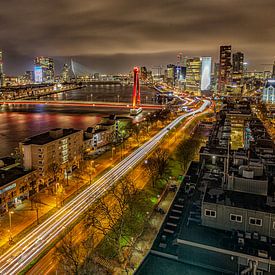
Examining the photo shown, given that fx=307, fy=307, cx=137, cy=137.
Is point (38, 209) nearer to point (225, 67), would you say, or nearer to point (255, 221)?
point (255, 221)

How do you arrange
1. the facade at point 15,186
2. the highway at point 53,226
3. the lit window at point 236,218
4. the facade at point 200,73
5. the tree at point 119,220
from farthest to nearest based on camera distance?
the facade at point 200,73 → the facade at point 15,186 → the tree at point 119,220 → the highway at point 53,226 → the lit window at point 236,218

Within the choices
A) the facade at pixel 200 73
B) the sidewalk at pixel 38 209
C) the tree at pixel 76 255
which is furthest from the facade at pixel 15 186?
the facade at pixel 200 73

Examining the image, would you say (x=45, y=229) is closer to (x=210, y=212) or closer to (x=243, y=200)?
(x=210, y=212)

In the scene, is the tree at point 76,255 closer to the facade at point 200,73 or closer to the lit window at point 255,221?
the lit window at point 255,221

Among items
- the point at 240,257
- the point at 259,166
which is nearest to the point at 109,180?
the point at 259,166

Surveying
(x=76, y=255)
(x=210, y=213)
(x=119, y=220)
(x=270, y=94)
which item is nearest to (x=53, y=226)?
(x=119, y=220)

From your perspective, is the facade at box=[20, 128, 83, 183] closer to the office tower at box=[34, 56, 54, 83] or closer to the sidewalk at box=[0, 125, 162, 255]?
the sidewalk at box=[0, 125, 162, 255]
